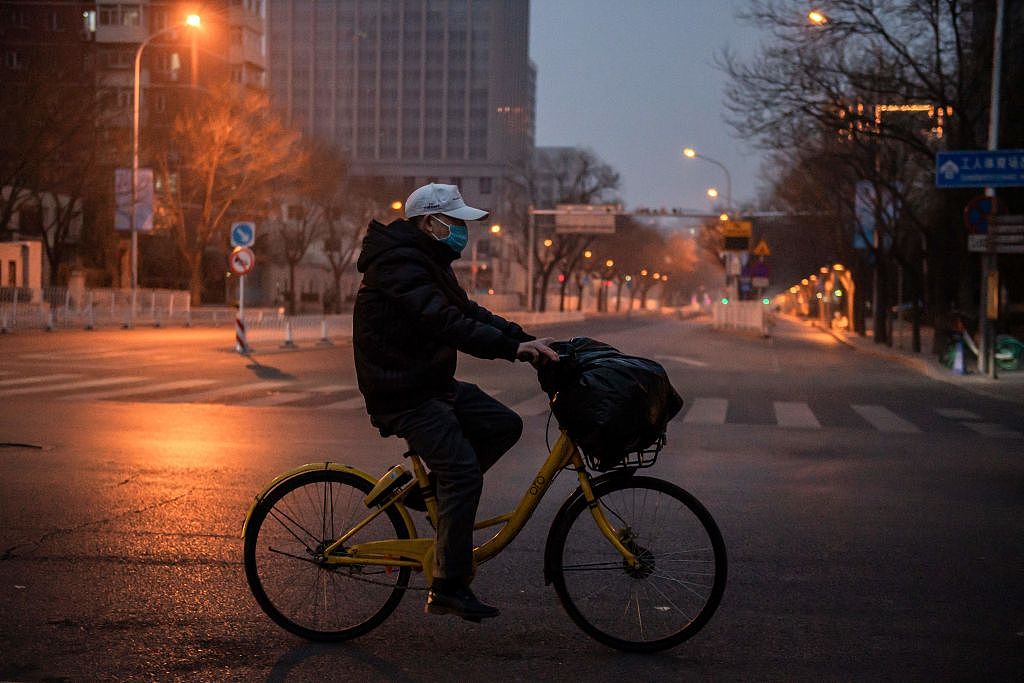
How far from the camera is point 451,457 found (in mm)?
4617

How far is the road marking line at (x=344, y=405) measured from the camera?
626 inches

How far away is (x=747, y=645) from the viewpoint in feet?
16.6

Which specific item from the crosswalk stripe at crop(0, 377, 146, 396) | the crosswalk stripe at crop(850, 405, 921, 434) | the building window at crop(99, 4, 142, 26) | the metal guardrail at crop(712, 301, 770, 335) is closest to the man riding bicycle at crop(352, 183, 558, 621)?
the crosswalk stripe at crop(850, 405, 921, 434)

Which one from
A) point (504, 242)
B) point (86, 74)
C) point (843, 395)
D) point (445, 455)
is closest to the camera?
point (445, 455)

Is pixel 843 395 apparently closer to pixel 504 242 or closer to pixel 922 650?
pixel 922 650

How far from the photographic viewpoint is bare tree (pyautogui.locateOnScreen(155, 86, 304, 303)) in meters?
51.2

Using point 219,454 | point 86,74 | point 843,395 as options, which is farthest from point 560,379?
point 86,74

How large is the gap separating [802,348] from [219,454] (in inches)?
1302

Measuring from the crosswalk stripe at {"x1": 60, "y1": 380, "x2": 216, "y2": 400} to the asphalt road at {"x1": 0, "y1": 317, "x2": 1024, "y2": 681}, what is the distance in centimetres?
15

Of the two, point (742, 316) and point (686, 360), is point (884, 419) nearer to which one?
point (686, 360)

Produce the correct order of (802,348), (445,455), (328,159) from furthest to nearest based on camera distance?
1. (328,159)
2. (802,348)
3. (445,455)

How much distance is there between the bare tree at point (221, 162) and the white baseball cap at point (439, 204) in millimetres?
48269

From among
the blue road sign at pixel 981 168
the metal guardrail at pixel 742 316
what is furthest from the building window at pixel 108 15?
the blue road sign at pixel 981 168

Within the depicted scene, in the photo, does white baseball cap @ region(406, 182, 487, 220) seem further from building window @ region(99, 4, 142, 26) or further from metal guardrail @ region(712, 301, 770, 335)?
building window @ region(99, 4, 142, 26)
